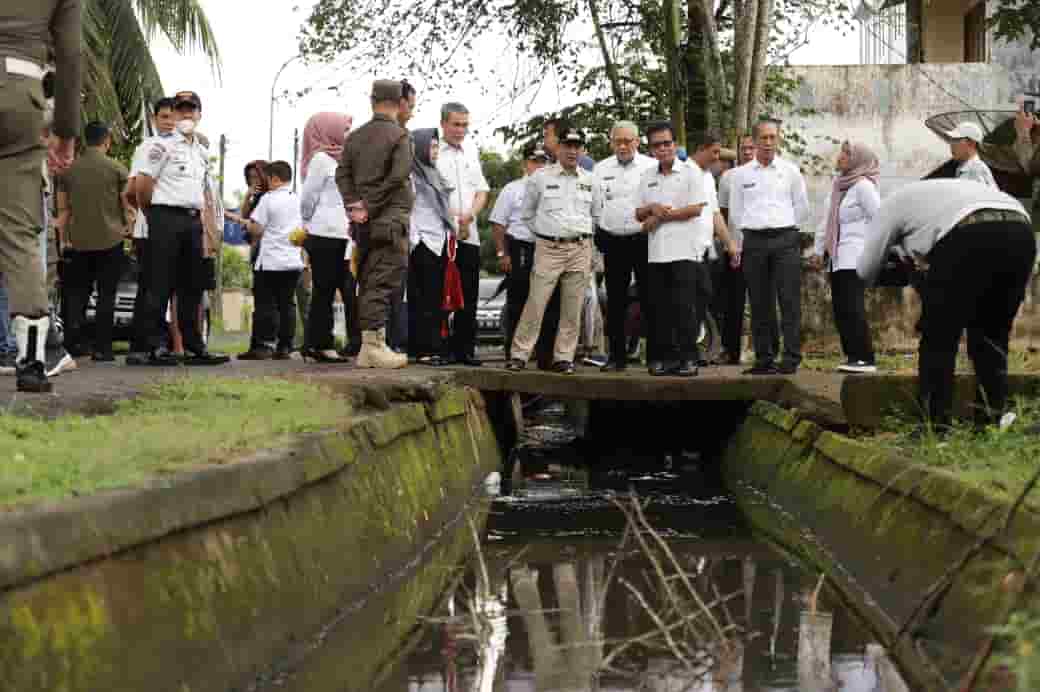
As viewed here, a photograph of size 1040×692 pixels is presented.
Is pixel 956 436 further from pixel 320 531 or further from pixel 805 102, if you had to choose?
pixel 805 102

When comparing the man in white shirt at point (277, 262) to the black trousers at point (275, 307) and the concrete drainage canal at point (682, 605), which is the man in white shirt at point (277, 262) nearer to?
the black trousers at point (275, 307)

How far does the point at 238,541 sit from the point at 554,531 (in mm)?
4203

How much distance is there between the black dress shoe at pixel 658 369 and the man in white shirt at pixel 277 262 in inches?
125

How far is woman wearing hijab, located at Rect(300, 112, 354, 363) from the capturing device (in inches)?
544

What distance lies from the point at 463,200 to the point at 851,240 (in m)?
2.97

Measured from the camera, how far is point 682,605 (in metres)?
6.52

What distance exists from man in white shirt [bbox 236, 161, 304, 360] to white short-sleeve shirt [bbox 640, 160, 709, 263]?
9.91ft

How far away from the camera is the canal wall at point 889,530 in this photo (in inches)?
200

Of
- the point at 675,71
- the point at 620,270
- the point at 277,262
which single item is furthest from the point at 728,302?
the point at 675,71

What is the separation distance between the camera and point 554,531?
9.35 meters

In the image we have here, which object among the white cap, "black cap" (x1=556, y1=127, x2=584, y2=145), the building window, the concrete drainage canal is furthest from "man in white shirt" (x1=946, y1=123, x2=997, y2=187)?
the building window

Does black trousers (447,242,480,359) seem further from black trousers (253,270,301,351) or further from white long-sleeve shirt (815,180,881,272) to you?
white long-sleeve shirt (815,180,881,272)

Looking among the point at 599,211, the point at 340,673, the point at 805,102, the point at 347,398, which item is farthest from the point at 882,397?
the point at 805,102

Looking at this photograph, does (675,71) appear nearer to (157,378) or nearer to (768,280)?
(768,280)
